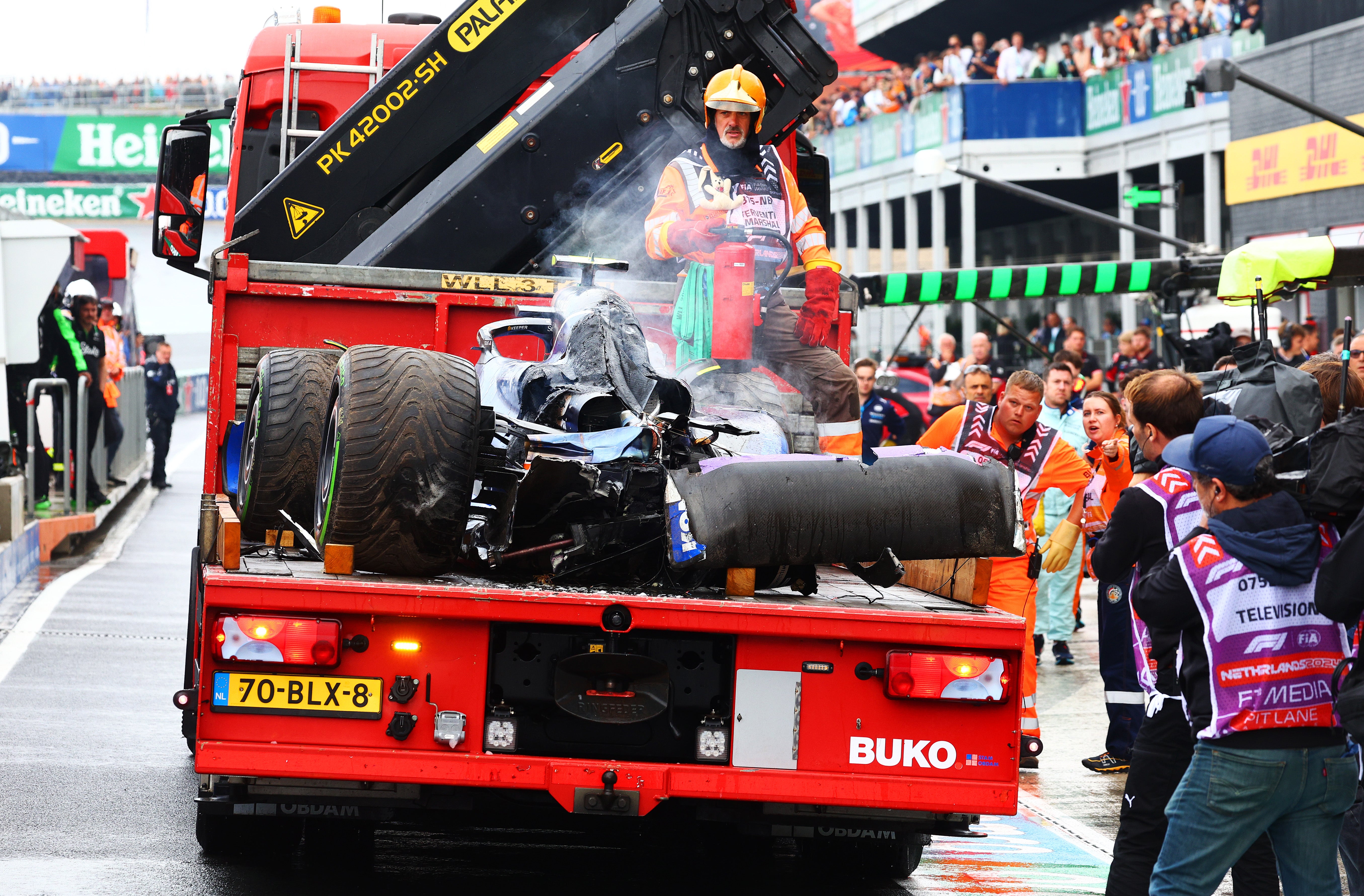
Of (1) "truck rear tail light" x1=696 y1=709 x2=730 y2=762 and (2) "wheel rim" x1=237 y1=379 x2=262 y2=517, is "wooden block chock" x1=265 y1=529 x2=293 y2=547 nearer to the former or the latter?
(2) "wheel rim" x1=237 y1=379 x2=262 y2=517

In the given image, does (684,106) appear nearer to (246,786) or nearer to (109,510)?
(246,786)

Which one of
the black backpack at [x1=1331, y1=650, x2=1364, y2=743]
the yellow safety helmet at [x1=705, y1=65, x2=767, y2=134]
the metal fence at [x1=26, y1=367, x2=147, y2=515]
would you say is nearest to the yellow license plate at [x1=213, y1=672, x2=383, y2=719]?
the black backpack at [x1=1331, y1=650, x2=1364, y2=743]

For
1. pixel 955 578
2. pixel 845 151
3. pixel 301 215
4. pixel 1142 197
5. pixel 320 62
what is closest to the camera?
pixel 955 578

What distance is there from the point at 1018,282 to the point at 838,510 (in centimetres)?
1355

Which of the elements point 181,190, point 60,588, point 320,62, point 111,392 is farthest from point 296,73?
point 111,392

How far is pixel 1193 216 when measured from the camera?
35406mm

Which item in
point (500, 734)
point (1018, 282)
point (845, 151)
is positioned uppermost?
point (845, 151)

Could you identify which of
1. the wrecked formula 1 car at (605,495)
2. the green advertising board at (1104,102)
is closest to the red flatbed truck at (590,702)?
the wrecked formula 1 car at (605,495)

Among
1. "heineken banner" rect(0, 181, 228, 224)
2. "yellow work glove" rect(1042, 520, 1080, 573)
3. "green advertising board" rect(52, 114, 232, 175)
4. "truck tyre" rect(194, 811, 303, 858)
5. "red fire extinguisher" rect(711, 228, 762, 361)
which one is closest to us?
"truck tyre" rect(194, 811, 303, 858)

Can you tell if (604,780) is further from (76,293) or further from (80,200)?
(80,200)

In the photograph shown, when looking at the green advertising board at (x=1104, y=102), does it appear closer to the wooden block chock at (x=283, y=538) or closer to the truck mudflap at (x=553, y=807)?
the wooden block chock at (x=283, y=538)

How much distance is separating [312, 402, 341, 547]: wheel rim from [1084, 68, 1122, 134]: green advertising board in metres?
28.9

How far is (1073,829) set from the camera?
6.89m

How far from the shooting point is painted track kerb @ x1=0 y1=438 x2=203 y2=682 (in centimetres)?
987
